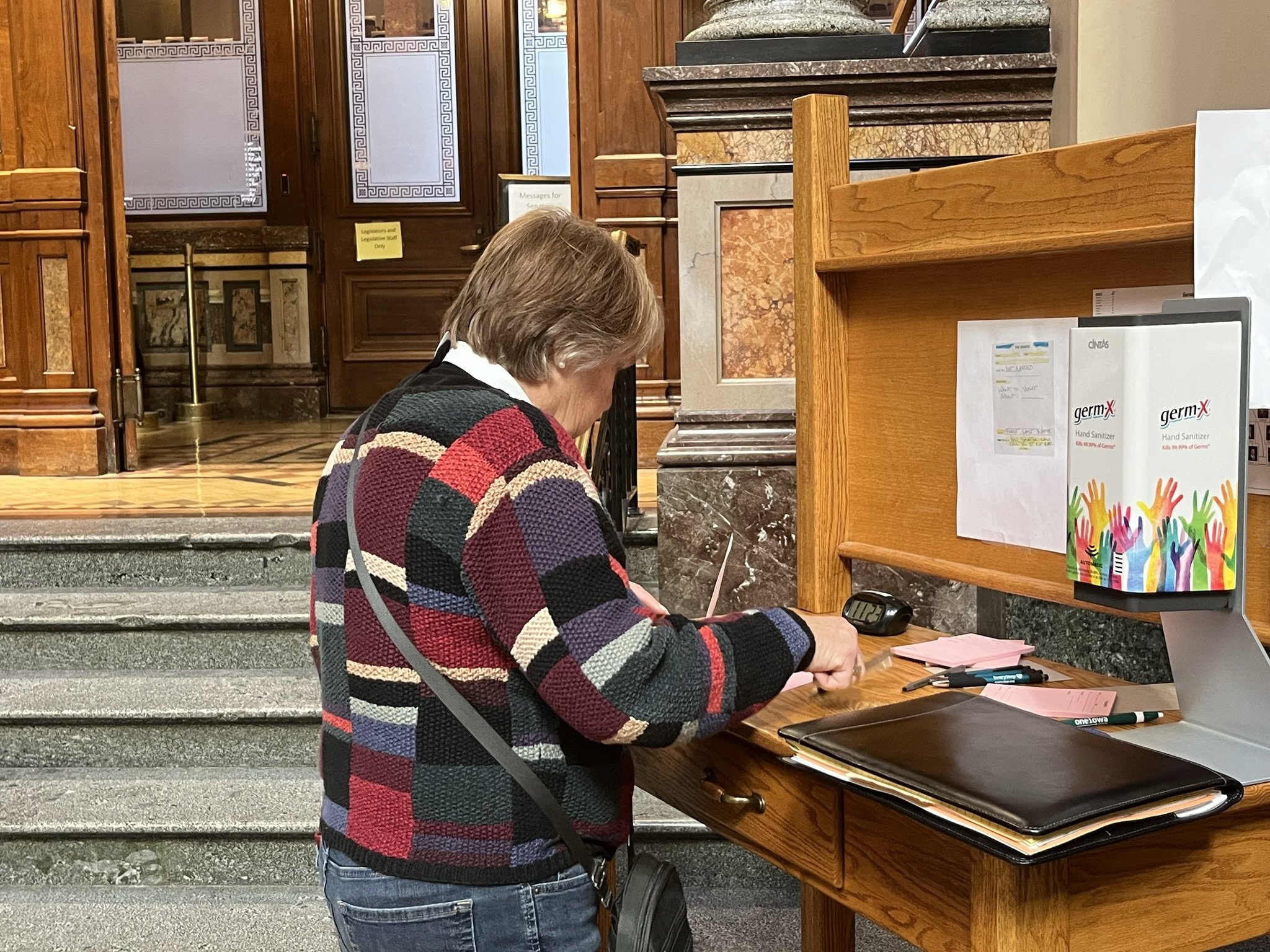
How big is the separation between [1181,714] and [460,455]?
0.82 m

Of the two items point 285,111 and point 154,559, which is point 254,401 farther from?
point 154,559

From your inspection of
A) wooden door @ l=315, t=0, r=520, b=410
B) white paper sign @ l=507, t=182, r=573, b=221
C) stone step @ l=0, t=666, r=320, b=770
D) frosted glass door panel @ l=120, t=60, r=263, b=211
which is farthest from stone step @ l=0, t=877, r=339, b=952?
frosted glass door panel @ l=120, t=60, r=263, b=211

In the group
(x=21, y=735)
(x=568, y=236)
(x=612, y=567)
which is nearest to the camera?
(x=612, y=567)

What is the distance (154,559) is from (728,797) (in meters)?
3.23

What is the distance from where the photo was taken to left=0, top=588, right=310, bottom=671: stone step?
3.95 m

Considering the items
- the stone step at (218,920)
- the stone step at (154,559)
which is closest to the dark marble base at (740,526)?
the stone step at (218,920)

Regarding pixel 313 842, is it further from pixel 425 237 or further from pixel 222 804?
pixel 425 237

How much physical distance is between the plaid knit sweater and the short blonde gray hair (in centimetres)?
7

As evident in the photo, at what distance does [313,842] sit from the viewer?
3.28 metres

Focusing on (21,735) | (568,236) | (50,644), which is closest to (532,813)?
(568,236)

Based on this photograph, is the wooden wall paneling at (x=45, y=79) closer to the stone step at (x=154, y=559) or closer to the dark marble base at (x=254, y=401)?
the stone step at (x=154, y=559)

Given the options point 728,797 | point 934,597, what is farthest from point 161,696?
point 728,797

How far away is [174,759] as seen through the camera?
367 cm

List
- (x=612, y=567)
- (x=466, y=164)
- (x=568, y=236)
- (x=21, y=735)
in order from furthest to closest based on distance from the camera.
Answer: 1. (x=466, y=164)
2. (x=21, y=735)
3. (x=568, y=236)
4. (x=612, y=567)
